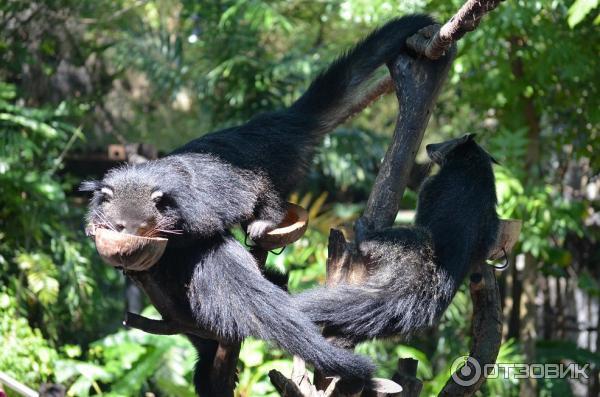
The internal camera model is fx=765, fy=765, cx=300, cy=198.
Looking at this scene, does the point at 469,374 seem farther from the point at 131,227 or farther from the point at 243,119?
the point at 243,119

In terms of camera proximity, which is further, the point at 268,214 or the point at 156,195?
the point at 268,214

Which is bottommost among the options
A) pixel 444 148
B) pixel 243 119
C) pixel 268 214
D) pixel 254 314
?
pixel 254 314

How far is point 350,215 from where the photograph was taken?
6973 mm

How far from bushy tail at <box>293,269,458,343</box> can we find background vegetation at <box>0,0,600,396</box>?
230 cm

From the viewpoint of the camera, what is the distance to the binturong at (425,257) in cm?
272

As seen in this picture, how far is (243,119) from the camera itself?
7.20 m

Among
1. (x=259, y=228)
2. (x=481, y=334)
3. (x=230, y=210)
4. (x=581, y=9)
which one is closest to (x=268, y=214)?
(x=259, y=228)

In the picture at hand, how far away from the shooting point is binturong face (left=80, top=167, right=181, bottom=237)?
259 centimetres

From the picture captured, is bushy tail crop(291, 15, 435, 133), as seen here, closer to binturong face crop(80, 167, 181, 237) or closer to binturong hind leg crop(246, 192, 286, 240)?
binturong hind leg crop(246, 192, 286, 240)

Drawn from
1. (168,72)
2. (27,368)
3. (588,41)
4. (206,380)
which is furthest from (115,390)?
(588,41)

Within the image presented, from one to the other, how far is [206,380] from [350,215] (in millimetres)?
4005

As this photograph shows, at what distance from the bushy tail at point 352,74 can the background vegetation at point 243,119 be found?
1.57 metres

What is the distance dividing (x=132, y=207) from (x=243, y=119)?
4.65 m

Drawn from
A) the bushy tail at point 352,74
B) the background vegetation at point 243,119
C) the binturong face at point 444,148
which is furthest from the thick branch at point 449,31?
the background vegetation at point 243,119
